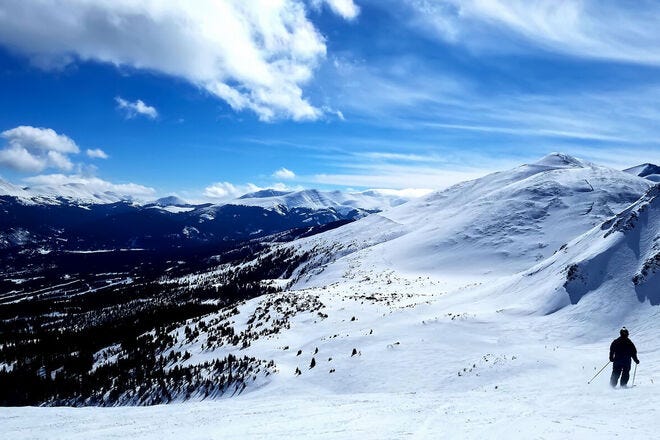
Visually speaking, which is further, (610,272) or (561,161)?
(561,161)

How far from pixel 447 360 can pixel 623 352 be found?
429 inches

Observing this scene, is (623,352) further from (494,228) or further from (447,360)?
(494,228)

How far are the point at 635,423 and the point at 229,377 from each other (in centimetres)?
2651

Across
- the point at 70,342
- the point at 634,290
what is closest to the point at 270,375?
the point at 634,290

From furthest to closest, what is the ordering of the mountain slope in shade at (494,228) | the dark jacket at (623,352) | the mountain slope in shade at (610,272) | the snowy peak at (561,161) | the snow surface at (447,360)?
1. the snowy peak at (561,161)
2. the mountain slope in shade at (494,228)
3. the mountain slope in shade at (610,272)
4. the dark jacket at (623,352)
5. the snow surface at (447,360)

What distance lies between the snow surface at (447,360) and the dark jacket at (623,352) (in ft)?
3.20

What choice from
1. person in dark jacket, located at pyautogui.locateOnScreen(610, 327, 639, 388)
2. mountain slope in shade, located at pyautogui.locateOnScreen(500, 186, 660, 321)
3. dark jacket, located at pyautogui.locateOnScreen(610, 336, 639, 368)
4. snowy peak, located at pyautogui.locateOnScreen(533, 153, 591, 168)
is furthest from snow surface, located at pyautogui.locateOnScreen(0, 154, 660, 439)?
snowy peak, located at pyautogui.locateOnScreen(533, 153, 591, 168)

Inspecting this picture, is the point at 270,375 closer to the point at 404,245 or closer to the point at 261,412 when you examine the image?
the point at 261,412

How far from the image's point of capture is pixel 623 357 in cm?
1564

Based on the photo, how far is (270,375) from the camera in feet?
94.7

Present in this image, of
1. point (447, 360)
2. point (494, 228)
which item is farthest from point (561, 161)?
point (447, 360)

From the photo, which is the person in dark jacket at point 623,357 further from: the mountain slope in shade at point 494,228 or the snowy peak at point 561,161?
the snowy peak at point 561,161

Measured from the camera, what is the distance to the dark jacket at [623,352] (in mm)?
15492

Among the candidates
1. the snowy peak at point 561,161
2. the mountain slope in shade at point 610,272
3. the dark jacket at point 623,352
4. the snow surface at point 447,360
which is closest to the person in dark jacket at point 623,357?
the dark jacket at point 623,352
